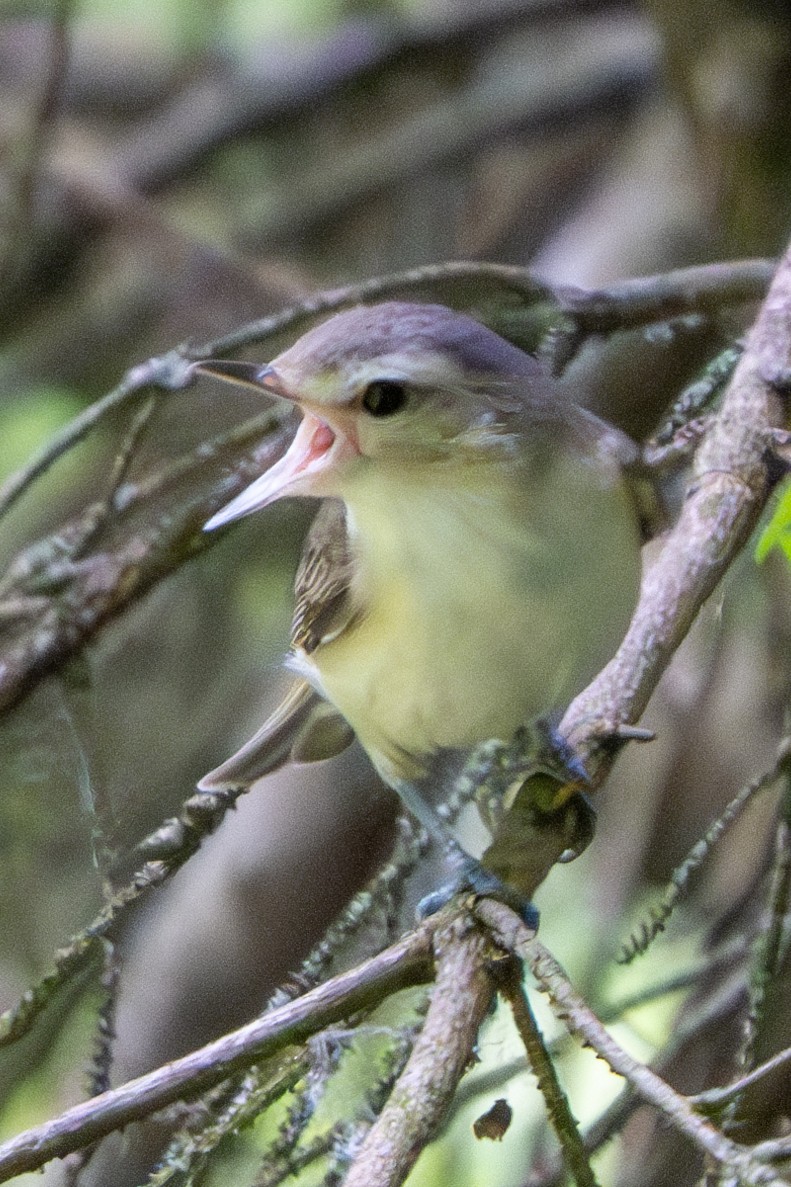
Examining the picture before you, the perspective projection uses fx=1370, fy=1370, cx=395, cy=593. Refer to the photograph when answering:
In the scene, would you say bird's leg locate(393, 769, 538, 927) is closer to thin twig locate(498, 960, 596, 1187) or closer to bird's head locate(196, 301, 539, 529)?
thin twig locate(498, 960, 596, 1187)

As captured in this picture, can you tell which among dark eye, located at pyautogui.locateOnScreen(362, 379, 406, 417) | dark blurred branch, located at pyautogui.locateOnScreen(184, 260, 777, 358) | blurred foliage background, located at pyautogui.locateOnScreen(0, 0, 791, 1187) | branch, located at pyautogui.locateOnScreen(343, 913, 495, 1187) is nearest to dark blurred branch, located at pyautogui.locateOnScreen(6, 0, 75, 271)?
blurred foliage background, located at pyautogui.locateOnScreen(0, 0, 791, 1187)

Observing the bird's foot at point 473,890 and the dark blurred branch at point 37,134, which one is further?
the dark blurred branch at point 37,134

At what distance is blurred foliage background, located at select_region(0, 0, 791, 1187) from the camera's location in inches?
26.9

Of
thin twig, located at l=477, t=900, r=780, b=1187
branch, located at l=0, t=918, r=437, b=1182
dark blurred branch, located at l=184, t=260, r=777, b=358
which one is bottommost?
thin twig, located at l=477, t=900, r=780, b=1187

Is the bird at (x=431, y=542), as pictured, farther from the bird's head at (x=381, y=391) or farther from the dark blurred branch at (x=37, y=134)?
the dark blurred branch at (x=37, y=134)

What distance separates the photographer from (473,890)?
69 cm

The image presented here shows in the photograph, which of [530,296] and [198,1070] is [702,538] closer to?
[530,296]

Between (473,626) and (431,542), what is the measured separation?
0.16 feet

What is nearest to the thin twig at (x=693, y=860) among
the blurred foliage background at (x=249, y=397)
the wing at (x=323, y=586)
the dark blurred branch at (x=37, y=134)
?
the blurred foliage background at (x=249, y=397)

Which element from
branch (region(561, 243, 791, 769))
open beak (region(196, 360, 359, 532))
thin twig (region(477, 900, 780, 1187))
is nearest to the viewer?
thin twig (region(477, 900, 780, 1187))

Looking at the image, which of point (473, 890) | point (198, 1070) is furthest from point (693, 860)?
point (198, 1070)

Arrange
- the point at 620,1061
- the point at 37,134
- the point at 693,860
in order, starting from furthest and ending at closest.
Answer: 1. the point at 37,134
2. the point at 693,860
3. the point at 620,1061

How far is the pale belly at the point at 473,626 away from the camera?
2.34 feet

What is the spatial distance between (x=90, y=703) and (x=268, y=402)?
0.21 meters
